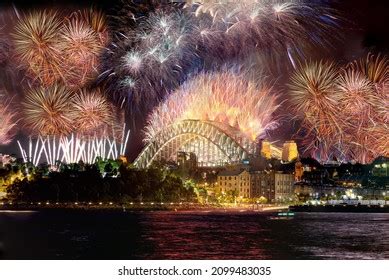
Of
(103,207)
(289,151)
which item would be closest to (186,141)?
(289,151)

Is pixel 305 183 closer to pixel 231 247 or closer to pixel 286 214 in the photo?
pixel 286 214

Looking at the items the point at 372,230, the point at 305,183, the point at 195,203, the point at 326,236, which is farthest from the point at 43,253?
the point at 305,183

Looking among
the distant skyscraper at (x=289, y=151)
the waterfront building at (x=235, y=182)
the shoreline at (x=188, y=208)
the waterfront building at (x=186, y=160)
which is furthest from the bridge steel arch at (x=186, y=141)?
the distant skyscraper at (x=289, y=151)

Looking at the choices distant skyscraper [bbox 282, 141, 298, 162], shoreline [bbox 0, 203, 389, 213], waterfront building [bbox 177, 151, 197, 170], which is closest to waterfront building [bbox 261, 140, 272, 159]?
distant skyscraper [bbox 282, 141, 298, 162]

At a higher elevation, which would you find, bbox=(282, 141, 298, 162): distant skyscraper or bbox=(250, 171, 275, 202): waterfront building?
bbox=(282, 141, 298, 162): distant skyscraper

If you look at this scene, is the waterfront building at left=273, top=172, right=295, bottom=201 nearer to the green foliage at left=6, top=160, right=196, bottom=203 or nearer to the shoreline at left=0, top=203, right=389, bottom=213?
the shoreline at left=0, top=203, right=389, bottom=213

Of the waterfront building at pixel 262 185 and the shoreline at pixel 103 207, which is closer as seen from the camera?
the shoreline at pixel 103 207

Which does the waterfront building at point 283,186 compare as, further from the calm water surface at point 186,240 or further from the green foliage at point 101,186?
the calm water surface at point 186,240
